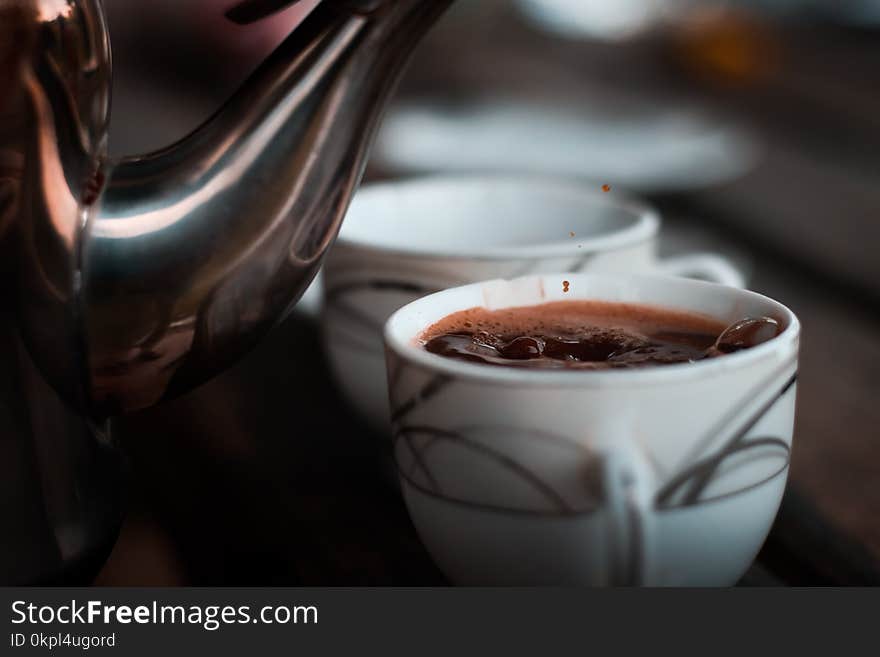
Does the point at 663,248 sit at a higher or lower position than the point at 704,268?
lower

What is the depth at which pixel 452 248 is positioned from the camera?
1.75 ft

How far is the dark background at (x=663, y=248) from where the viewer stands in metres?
0.40


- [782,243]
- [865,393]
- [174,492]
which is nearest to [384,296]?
[174,492]

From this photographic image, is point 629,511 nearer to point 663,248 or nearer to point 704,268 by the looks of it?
point 704,268

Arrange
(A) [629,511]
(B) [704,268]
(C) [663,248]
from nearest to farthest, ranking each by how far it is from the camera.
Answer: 1. (A) [629,511]
2. (B) [704,268]
3. (C) [663,248]

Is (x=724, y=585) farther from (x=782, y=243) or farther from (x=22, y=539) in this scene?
(x=782, y=243)

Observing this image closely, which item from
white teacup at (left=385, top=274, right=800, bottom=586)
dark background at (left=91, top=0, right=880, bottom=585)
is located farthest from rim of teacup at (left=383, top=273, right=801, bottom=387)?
dark background at (left=91, top=0, right=880, bottom=585)

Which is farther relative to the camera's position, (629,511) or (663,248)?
(663,248)

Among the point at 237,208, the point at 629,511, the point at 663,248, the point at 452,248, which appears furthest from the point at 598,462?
the point at 663,248

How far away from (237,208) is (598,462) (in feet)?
0.49

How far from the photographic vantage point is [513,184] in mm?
601

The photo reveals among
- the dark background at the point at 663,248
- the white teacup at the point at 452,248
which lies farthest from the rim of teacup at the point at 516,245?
the dark background at the point at 663,248

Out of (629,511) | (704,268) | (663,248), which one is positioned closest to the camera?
(629,511)

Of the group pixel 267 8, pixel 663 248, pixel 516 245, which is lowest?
pixel 663 248
